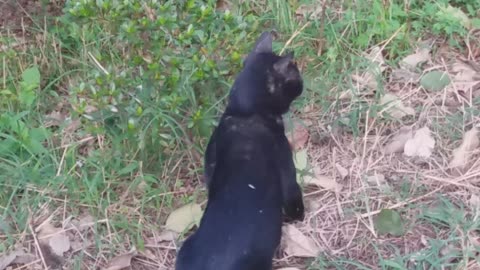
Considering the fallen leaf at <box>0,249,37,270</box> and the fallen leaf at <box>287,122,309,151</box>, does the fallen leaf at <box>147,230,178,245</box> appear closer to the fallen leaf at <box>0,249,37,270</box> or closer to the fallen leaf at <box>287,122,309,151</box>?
the fallen leaf at <box>0,249,37,270</box>

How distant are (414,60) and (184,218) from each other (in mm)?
1170

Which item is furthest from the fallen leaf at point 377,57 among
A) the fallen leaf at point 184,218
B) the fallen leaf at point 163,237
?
the fallen leaf at point 163,237

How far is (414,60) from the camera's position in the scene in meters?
3.21

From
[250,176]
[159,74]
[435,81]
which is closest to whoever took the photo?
[250,176]

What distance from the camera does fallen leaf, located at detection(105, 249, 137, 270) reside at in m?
2.64

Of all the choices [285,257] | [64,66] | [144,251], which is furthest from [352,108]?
[64,66]

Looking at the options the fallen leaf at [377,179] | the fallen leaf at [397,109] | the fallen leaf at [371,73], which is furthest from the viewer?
the fallen leaf at [371,73]

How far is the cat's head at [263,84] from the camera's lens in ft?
8.57

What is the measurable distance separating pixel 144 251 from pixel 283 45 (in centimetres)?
105

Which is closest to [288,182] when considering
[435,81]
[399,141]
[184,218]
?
[184,218]

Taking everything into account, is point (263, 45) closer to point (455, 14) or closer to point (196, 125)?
point (196, 125)

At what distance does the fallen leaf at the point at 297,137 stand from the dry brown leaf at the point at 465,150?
54cm

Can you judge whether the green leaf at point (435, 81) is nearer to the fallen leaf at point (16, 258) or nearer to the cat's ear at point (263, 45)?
the cat's ear at point (263, 45)

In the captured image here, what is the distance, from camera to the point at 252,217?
2375 mm
